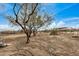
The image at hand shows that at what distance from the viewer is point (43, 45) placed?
2.20 m

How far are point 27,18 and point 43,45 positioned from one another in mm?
323

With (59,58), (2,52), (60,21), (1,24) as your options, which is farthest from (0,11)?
(59,58)

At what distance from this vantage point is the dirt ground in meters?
2.18

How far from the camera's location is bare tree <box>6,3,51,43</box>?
2.20m

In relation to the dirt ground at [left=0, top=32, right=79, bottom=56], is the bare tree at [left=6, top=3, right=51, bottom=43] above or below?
above

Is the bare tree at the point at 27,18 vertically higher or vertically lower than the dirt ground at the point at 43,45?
higher

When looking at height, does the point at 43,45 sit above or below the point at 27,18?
below

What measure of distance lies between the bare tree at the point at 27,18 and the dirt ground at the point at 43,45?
0.27ft

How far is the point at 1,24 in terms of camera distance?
7.14 ft

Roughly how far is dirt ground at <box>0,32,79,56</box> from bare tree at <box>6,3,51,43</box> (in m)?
0.08

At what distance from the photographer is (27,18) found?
87.0 inches

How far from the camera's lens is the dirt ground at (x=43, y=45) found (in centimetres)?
218

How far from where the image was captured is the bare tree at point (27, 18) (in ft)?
7.22

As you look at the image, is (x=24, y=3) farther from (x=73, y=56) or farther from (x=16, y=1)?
(x=73, y=56)
